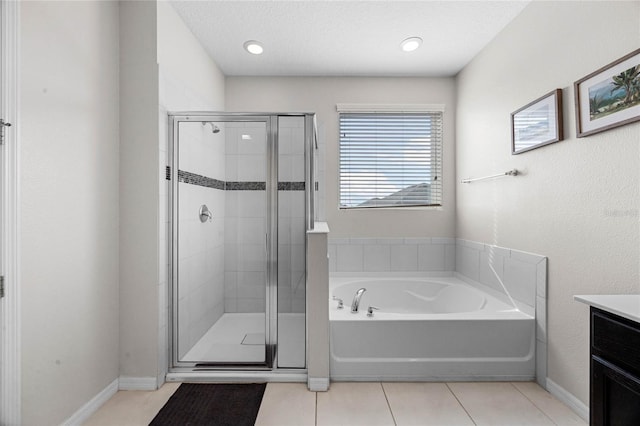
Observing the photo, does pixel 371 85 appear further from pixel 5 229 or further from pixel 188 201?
A: pixel 5 229

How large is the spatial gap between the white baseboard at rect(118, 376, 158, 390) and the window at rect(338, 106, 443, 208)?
2.08 meters

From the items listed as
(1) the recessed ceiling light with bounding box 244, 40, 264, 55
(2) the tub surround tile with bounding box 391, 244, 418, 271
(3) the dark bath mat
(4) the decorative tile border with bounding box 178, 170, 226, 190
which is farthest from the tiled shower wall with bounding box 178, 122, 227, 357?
(2) the tub surround tile with bounding box 391, 244, 418, 271

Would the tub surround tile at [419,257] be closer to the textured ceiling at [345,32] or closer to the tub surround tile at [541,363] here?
the tub surround tile at [541,363]

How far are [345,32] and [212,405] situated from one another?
2603 millimetres

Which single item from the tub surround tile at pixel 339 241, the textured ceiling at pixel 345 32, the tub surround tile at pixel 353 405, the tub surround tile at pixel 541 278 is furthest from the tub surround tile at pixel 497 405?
the textured ceiling at pixel 345 32

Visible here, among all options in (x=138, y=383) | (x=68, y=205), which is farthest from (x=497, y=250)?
(x=68, y=205)

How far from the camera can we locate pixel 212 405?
1873 mm

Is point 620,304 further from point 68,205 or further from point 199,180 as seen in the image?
point 68,205

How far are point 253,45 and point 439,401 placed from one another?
279cm

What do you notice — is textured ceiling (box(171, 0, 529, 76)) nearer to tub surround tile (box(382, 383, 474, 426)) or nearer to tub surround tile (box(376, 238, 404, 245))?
tub surround tile (box(376, 238, 404, 245))

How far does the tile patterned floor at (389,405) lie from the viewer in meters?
1.73

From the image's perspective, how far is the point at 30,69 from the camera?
1409 millimetres

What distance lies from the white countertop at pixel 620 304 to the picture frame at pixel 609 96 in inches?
30.9

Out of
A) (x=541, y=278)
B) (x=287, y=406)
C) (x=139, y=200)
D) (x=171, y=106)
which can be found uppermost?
(x=171, y=106)
